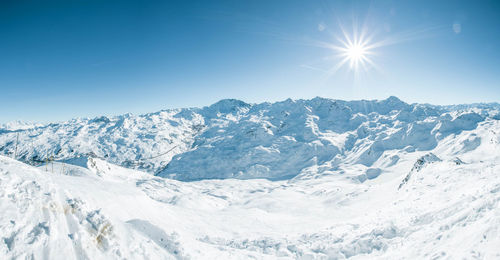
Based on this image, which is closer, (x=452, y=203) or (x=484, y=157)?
(x=452, y=203)

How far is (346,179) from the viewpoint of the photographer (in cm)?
18238

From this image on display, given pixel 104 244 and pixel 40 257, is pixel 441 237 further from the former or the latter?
pixel 40 257

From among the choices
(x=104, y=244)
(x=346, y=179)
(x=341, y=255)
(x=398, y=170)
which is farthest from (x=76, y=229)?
(x=398, y=170)

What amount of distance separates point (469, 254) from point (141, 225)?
20508mm

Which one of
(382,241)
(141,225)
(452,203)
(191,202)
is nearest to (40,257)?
(141,225)

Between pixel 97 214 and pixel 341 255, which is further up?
pixel 97 214

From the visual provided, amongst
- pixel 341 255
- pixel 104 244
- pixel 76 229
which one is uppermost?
pixel 76 229

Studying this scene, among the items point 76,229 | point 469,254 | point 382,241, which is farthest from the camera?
point 382,241

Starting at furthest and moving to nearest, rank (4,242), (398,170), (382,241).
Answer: (398,170) < (382,241) < (4,242)

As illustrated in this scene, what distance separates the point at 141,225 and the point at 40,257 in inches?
322

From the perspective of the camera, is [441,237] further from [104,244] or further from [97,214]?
[97,214]

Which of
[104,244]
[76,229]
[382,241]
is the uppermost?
[76,229]

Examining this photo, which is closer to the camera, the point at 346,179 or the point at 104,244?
the point at 104,244

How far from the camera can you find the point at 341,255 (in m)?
18.6
